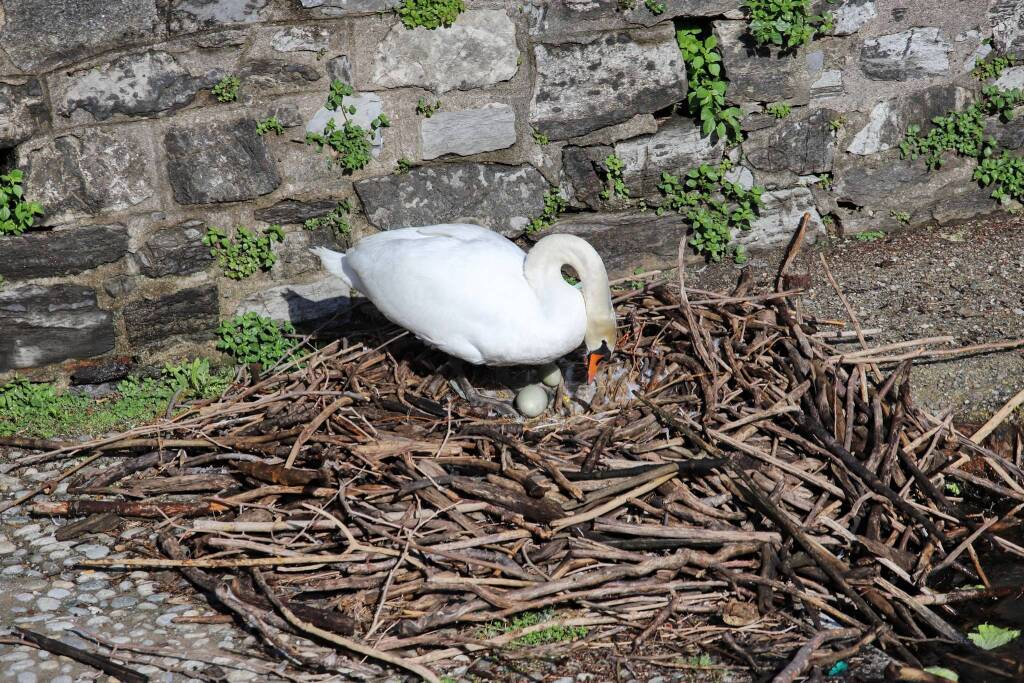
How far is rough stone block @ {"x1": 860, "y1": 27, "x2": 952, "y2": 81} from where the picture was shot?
4402 mm

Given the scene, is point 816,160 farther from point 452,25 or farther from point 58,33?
point 58,33

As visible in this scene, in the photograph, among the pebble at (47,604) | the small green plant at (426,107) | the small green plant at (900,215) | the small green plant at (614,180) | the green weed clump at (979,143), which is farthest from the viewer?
the small green plant at (900,215)

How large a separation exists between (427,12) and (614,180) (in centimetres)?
113

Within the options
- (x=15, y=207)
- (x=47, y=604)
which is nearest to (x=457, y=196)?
(x=15, y=207)

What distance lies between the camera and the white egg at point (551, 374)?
3.96 metres

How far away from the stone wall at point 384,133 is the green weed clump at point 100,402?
12cm

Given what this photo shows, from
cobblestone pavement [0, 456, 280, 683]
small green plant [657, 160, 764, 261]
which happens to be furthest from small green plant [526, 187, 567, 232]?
cobblestone pavement [0, 456, 280, 683]

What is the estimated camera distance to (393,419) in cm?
372

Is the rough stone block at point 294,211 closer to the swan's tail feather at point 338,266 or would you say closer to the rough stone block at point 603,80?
the swan's tail feather at point 338,266

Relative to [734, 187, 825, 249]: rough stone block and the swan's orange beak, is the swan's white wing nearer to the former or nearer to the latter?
the swan's orange beak

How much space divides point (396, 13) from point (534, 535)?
89.2 inches

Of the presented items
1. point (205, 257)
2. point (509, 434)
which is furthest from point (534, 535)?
point (205, 257)

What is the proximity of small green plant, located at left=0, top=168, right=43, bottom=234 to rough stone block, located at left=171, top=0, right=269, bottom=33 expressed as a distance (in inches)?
34.6

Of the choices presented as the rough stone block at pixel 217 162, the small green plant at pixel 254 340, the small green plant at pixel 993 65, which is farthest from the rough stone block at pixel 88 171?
the small green plant at pixel 993 65
